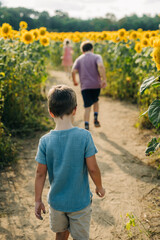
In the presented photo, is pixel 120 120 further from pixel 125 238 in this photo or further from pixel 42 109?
pixel 125 238

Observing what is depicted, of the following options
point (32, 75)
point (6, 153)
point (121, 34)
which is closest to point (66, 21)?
point (121, 34)

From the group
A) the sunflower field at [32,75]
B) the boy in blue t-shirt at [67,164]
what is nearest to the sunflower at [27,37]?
the sunflower field at [32,75]

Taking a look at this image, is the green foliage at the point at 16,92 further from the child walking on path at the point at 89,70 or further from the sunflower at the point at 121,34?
the sunflower at the point at 121,34

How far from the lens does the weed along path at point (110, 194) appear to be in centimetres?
238

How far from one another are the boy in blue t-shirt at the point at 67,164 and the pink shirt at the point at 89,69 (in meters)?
2.99

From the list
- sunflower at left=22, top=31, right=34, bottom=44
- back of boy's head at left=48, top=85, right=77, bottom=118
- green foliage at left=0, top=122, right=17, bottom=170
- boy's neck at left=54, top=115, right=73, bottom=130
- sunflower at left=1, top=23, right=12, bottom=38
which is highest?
sunflower at left=1, top=23, right=12, bottom=38

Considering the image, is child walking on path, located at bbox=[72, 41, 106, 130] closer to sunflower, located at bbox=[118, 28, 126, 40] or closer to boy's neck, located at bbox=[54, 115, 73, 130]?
sunflower, located at bbox=[118, 28, 126, 40]

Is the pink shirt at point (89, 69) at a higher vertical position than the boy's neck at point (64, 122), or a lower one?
lower

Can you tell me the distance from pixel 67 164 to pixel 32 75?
3.55 meters

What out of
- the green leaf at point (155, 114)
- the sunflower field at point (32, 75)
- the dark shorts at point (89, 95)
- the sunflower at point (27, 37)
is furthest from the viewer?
the sunflower at point (27, 37)

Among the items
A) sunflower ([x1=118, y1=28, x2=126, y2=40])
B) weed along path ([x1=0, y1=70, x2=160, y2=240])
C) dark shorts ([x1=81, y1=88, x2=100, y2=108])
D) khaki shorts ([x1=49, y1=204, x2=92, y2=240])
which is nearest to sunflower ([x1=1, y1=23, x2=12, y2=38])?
dark shorts ([x1=81, y1=88, x2=100, y2=108])

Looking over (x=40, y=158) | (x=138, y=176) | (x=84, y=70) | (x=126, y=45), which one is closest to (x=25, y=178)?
(x=138, y=176)

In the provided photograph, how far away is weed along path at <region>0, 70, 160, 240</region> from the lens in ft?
7.80

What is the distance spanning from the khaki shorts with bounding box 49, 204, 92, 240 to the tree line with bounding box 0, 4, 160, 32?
3597 mm
